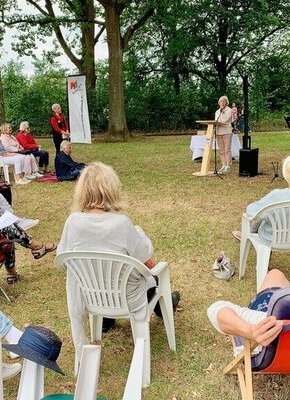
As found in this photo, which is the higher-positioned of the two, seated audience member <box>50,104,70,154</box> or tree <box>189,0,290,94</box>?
tree <box>189,0,290,94</box>

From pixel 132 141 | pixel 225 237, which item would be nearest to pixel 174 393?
pixel 225 237

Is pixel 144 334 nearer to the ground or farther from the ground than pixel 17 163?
nearer to the ground

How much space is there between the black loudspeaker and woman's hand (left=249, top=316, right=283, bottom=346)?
6615 millimetres

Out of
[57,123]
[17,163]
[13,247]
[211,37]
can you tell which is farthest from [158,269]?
[211,37]

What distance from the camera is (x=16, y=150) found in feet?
29.6

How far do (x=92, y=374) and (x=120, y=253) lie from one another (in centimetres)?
168

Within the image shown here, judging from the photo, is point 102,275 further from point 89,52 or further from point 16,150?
point 89,52

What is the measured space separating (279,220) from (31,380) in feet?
8.51

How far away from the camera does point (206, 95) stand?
21.2 metres

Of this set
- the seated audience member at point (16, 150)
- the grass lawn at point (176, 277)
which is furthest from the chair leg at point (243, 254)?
the seated audience member at point (16, 150)

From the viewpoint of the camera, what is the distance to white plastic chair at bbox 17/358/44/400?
1165 mm

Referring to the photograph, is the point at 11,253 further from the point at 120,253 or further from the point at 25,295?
the point at 120,253

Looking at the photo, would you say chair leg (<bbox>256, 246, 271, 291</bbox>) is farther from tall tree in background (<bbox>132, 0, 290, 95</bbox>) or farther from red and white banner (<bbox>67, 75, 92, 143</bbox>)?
tall tree in background (<bbox>132, 0, 290, 95</bbox>)

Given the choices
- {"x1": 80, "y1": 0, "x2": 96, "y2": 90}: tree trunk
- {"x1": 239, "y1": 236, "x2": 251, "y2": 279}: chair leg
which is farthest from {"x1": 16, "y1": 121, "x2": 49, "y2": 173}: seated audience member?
{"x1": 80, "y1": 0, "x2": 96, "y2": 90}: tree trunk
